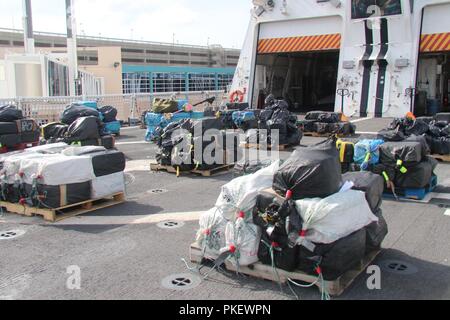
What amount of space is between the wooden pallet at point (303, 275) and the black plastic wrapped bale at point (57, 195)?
2.64 meters

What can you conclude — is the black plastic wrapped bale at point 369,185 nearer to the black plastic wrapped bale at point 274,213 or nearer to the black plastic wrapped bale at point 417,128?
the black plastic wrapped bale at point 274,213

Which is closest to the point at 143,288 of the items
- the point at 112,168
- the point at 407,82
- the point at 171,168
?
the point at 112,168

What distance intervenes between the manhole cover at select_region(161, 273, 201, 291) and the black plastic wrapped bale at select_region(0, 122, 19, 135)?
8.05 meters

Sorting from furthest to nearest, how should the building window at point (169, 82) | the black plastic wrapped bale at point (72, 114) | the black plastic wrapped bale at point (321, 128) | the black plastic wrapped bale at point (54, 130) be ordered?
the building window at point (169, 82), the black plastic wrapped bale at point (321, 128), the black plastic wrapped bale at point (72, 114), the black plastic wrapped bale at point (54, 130)

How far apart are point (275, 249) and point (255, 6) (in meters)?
17.8

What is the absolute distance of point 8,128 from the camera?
1085 cm

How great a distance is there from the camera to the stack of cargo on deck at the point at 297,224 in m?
3.97

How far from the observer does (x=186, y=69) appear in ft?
147

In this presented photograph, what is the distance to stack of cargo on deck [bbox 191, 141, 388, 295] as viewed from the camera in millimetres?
3969

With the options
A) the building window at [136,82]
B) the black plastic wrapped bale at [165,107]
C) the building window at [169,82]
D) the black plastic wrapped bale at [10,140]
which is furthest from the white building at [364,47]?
the building window at [136,82]

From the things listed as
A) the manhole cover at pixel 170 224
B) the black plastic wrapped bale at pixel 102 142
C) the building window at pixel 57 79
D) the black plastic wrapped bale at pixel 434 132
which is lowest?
the manhole cover at pixel 170 224

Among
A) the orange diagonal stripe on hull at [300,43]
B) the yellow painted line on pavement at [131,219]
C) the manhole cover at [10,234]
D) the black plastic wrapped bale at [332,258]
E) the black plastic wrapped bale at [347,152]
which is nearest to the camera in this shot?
the black plastic wrapped bale at [332,258]

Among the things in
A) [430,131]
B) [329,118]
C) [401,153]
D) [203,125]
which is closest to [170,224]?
[203,125]

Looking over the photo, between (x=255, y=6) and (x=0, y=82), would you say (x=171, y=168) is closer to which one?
(x=255, y=6)
